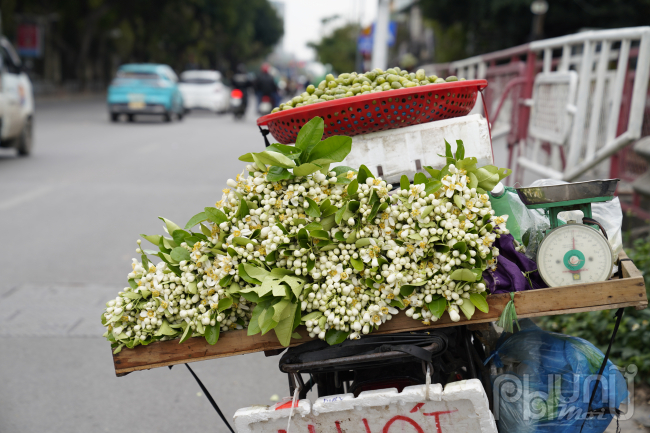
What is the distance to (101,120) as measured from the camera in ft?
69.1

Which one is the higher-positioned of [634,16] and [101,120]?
[634,16]

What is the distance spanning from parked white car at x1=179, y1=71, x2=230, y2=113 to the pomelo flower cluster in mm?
24479

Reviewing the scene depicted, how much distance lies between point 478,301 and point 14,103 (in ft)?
35.0

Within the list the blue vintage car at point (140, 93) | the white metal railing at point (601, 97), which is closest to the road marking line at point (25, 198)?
the white metal railing at point (601, 97)

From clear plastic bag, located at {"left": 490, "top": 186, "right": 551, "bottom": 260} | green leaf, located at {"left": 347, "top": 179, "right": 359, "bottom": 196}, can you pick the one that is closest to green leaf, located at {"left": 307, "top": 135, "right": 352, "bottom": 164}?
green leaf, located at {"left": 347, "top": 179, "right": 359, "bottom": 196}

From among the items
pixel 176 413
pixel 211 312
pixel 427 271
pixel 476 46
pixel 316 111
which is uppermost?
pixel 476 46

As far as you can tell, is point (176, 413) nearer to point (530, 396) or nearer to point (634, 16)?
point (530, 396)

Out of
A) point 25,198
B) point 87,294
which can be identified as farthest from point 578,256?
point 25,198

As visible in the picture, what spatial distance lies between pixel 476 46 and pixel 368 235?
23.7 meters

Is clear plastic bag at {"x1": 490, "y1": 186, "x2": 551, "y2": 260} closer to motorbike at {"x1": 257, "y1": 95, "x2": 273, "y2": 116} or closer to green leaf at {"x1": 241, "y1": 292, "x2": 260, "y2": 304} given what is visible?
green leaf at {"x1": 241, "y1": 292, "x2": 260, "y2": 304}

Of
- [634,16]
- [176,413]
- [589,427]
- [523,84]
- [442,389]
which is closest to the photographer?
[442,389]

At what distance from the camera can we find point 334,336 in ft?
6.47

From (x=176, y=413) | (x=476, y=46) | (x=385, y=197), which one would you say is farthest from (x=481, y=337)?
(x=476, y=46)

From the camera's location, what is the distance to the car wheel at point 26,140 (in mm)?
11805
